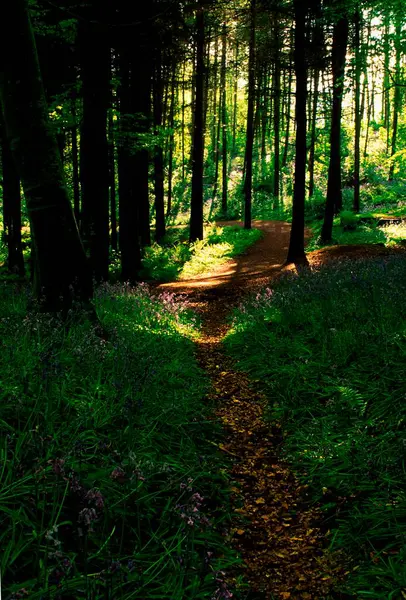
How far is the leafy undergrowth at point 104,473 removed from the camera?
229cm

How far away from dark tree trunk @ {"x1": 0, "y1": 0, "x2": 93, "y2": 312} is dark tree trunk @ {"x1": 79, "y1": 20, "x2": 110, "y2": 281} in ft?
12.8

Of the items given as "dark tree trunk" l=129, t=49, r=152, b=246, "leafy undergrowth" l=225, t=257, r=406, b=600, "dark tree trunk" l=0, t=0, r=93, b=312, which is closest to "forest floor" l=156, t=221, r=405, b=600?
"leafy undergrowth" l=225, t=257, r=406, b=600

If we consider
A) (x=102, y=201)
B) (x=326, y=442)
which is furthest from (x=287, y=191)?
(x=326, y=442)

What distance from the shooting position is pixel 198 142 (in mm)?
21438

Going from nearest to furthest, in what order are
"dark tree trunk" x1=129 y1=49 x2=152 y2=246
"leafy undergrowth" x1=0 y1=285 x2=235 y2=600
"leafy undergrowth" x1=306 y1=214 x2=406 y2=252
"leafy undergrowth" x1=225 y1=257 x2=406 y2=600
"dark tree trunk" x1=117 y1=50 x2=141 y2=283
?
"leafy undergrowth" x1=0 y1=285 x2=235 y2=600 < "leafy undergrowth" x1=225 y1=257 x2=406 y2=600 < "dark tree trunk" x1=129 y1=49 x2=152 y2=246 < "dark tree trunk" x1=117 y1=50 x2=141 y2=283 < "leafy undergrowth" x1=306 y1=214 x2=406 y2=252

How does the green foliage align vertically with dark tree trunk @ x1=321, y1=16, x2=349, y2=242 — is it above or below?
below

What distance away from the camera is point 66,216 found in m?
6.10

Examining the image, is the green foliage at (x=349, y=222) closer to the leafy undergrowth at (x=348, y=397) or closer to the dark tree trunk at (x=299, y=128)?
the dark tree trunk at (x=299, y=128)

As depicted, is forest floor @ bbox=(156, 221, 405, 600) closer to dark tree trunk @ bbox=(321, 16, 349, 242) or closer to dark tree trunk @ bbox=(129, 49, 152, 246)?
dark tree trunk @ bbox=(129, 49, 152, 246)

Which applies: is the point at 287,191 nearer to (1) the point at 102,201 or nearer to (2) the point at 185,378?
(1) the point at 102,201

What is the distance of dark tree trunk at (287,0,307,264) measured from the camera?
13.4 metres

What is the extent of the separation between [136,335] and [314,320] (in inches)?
109

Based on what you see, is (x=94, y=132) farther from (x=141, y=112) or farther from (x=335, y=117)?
(x=335, y=117)

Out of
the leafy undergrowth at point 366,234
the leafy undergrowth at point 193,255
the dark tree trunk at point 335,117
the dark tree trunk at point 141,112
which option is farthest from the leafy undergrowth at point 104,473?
the leafy undergrowth at point 366,234
